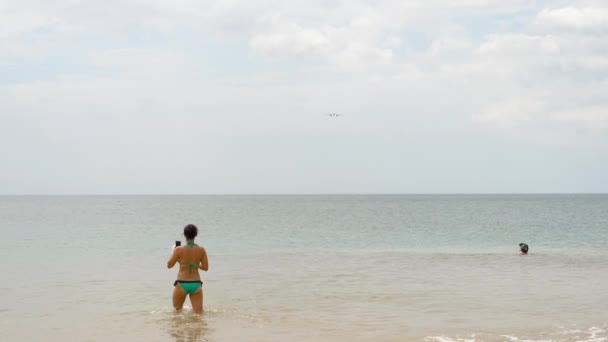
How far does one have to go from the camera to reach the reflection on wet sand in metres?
10.9

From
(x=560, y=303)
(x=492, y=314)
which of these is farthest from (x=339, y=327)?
(x=560, y=303)

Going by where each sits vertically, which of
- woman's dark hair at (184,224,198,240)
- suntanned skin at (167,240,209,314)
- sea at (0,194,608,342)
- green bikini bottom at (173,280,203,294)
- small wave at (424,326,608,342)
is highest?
woman's dark hair at (184,224,198,240)

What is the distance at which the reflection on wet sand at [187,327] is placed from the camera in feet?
35.7

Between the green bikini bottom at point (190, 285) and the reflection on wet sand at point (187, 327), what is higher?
the green bikini bottom at point (190, 285)

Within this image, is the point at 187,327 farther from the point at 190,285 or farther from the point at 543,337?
the point at 543,337

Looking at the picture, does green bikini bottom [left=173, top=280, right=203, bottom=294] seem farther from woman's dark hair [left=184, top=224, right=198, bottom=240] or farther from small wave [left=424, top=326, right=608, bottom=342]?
small wave [left=424, top=326, right=608, bottom=342]

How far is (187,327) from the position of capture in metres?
11.7

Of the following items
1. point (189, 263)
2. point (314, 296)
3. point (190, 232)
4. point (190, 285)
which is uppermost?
point (190, 232)

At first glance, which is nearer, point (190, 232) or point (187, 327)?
point (190, 232)

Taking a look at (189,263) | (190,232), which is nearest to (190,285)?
(189,263)

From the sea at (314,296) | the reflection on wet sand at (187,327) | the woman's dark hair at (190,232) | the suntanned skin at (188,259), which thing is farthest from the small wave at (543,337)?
the woman's dark hair at (190,232)

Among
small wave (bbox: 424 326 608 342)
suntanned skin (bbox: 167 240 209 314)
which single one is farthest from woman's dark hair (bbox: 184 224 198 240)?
small wave (bbox: 424 326 608 342)

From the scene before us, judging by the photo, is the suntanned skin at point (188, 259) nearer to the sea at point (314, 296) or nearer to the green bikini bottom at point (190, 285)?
the green bikini bottom at point (190, 285)

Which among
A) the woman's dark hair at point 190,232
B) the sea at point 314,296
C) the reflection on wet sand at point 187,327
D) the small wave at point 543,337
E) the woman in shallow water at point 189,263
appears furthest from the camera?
the sea at point 314,296
